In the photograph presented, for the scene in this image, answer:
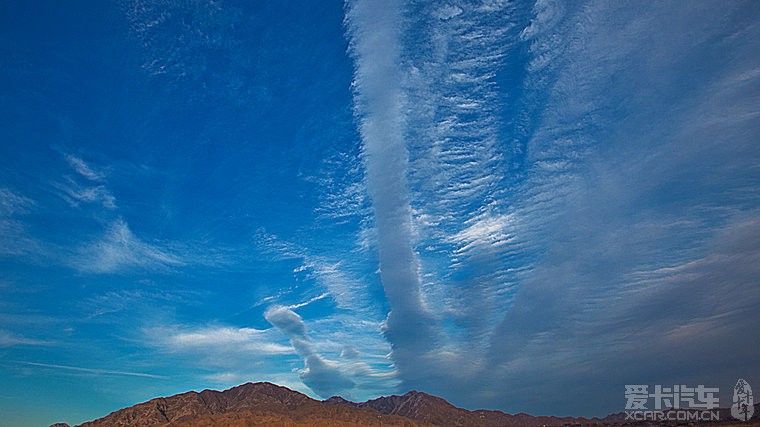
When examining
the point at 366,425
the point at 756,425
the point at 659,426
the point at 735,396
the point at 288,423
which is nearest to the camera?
the point at 756,425

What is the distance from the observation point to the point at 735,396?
141 meters

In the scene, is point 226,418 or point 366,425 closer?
point 226,418

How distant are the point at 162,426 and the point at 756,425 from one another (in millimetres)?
216457

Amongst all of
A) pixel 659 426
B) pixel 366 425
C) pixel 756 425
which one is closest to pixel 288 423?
pixel 366 425

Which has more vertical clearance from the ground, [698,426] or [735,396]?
[735,396]

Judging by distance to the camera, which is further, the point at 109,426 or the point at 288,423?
the point at 109,426

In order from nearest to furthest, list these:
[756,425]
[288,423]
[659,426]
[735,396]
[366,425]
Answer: [756,425], [735,396], [659,426], [288,423], [366,425]

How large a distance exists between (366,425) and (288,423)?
120 feet

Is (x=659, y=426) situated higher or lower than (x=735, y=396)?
lower

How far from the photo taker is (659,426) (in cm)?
17200

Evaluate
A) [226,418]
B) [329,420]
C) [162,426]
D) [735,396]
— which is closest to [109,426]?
[162,426]

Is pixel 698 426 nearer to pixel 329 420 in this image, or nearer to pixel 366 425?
pixel 366 425

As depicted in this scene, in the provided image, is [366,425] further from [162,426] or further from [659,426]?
[659,426]

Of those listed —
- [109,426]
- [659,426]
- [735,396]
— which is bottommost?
[109,426]
